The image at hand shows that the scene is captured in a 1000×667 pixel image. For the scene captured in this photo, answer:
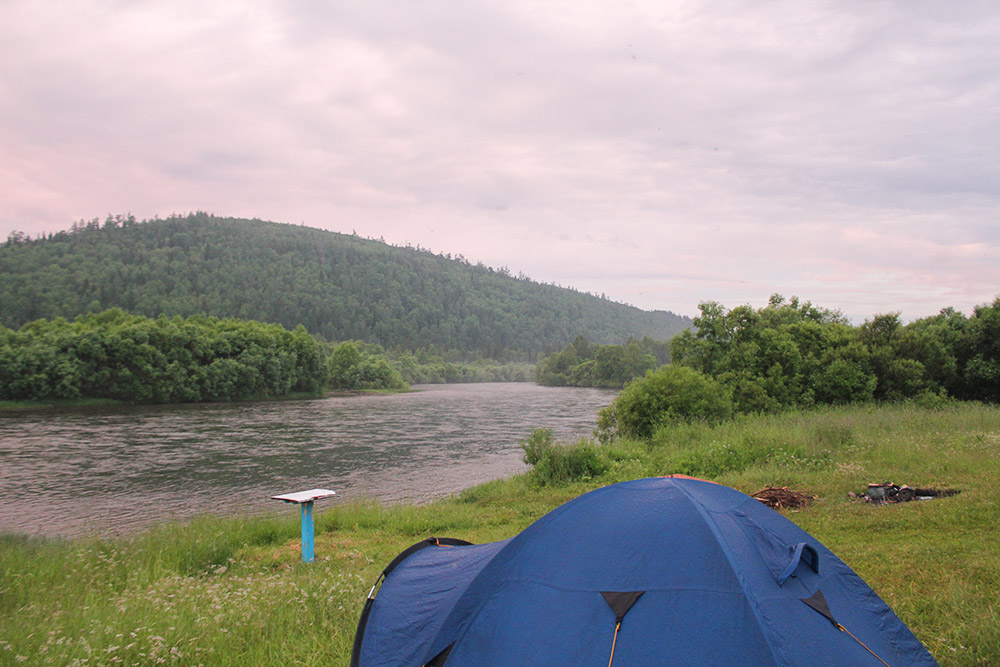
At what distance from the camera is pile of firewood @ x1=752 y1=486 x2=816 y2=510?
1098 cm

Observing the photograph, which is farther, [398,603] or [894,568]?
[894,568]

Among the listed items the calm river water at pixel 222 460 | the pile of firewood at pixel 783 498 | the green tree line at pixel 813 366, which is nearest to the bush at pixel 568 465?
the calm river water at pixel 222 460

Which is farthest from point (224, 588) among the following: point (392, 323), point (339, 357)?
point (392, 323)

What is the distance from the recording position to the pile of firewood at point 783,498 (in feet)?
36.0

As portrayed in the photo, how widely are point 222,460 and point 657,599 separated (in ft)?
90.6

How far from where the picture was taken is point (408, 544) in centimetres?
1111

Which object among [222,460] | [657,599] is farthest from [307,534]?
[222,460]

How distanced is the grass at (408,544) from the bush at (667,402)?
4127 mm

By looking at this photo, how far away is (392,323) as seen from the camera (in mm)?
177750

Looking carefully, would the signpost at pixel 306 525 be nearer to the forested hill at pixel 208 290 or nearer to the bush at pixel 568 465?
the bush at pixel 568 465

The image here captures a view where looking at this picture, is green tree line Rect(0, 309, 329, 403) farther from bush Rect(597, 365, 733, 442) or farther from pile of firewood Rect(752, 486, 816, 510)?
pile of firewood Rect(752, 486, 816, 510)

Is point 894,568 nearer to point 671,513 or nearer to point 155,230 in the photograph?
point 671,513

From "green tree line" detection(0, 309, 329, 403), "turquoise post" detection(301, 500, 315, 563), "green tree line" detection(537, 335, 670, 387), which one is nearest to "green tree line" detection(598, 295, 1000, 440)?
"turquoise post" detection(301, 500, 315, 563)

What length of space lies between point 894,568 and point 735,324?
23.2 meters
